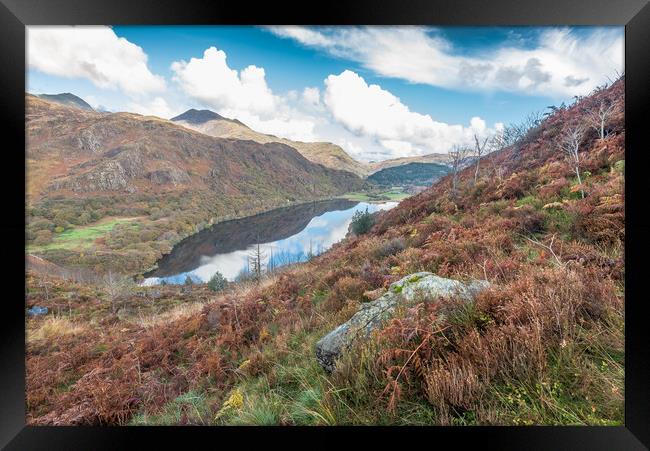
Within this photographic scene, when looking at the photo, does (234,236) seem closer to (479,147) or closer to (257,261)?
(257,261)

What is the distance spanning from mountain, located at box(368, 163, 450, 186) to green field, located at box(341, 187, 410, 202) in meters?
0.14

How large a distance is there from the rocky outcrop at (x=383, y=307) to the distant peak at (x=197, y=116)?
356 centimetres

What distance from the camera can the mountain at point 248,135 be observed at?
3.84 meters

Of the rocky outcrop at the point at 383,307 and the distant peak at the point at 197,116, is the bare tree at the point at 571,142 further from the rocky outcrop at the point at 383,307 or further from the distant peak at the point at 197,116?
the distant peak at the point at 197,116

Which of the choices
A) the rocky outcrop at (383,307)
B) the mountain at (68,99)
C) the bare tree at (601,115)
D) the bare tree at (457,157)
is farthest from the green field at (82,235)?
the bare tree at (601,115)

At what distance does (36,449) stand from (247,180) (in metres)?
3.61

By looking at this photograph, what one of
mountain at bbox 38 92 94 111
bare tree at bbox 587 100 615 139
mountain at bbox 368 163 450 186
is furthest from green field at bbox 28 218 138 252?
bare tree at bbox 587 100 615 139

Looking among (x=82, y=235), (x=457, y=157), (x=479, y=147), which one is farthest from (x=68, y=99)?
(x=479, y=147)

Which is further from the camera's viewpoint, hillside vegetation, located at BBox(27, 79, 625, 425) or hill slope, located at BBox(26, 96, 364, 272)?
hill slope, located at BBox(26, 96, 364, 272)

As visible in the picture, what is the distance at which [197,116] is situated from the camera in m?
3.82

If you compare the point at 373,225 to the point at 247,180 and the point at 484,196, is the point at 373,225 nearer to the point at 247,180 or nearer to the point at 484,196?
the point at 484,196

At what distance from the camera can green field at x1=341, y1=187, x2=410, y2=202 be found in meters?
4.75

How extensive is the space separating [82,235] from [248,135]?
10.2ft

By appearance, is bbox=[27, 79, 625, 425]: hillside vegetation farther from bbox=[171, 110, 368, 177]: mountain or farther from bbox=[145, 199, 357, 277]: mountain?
bbox=[171, 110, 368, 177]: mountain
